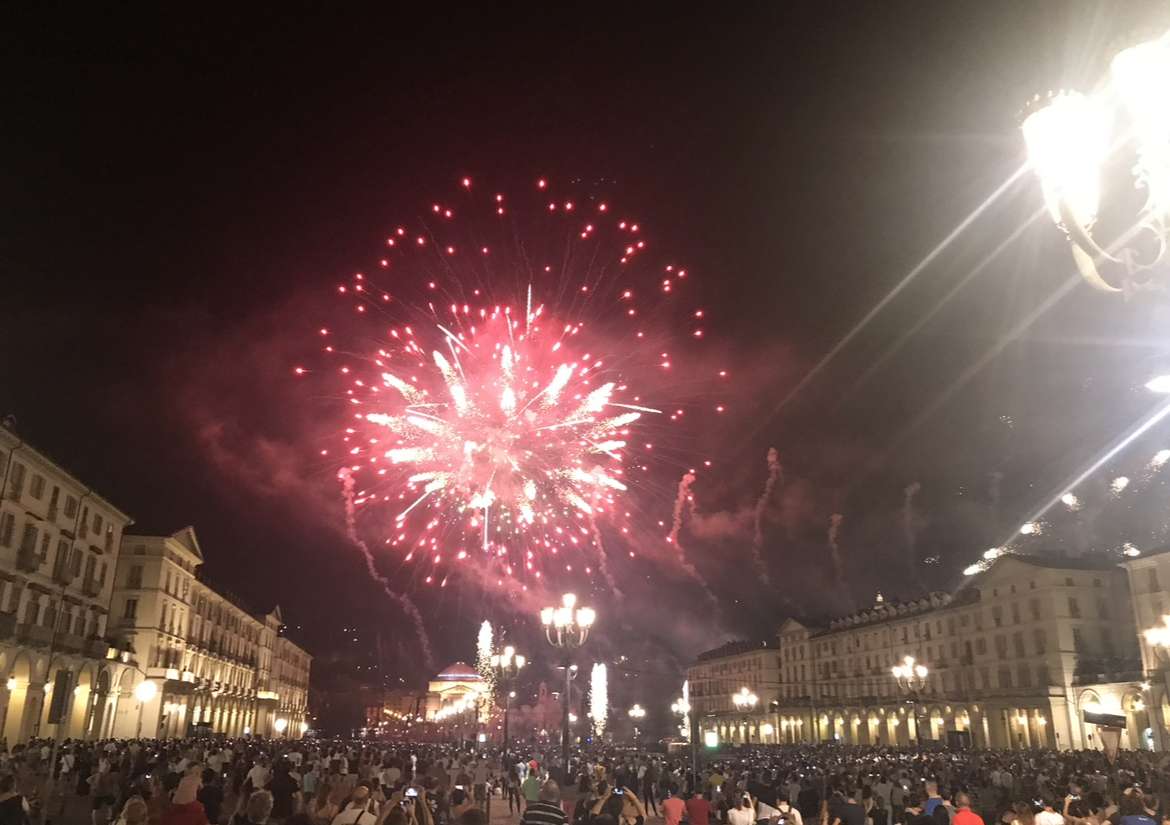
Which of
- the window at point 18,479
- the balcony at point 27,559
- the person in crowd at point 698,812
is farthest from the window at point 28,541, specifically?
the person in crowd at point 698,812

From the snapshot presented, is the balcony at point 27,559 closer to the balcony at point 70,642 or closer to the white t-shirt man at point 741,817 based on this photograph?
the balcony at point 70,642

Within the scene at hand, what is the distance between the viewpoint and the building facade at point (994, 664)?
164 feet

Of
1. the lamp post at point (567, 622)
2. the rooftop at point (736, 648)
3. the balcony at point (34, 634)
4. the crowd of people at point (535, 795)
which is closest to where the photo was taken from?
the crowd of people at point (535, 795)

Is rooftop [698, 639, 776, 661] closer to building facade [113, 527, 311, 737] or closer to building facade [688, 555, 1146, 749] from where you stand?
building facade [688, 555, 1146, 749]

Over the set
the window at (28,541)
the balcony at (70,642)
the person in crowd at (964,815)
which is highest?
the window at (28,541)

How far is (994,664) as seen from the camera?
57.7 metres

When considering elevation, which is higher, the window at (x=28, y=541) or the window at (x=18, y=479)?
the window at (x=18, y=479)

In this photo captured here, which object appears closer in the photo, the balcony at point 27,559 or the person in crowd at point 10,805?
the person in crowd at point 10,805

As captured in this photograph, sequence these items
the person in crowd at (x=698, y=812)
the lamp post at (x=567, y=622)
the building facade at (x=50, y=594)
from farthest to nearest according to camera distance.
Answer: the building facade at (x=50, y=594)
the lamp post at (x=567, y=622)
the person in crowd at (x=698, y=812)

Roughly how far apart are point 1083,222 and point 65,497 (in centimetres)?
4088

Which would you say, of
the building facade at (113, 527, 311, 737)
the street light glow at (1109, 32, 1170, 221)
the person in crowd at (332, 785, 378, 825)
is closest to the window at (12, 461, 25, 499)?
the building facade at (113, 527, 311, 737)

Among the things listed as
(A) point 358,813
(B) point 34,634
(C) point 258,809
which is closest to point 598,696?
(B) point 34,634

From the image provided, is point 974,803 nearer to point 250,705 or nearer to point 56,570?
point 56,570

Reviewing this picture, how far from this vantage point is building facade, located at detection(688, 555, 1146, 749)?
50.1 m
